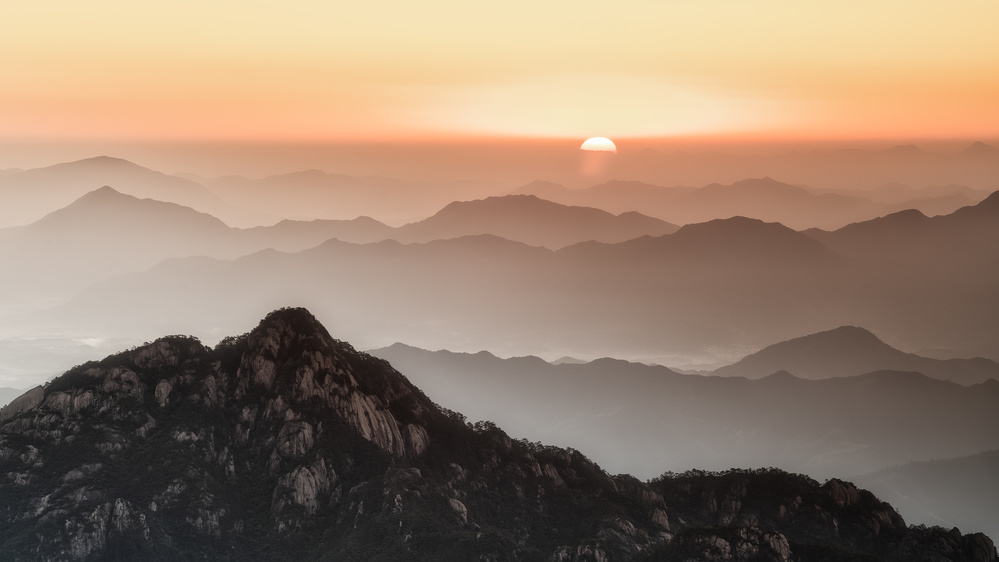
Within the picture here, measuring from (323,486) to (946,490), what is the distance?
129m

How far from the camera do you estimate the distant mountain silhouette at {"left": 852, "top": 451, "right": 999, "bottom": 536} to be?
173238mm

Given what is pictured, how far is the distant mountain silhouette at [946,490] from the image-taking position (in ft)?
568

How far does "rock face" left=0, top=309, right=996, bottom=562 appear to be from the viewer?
83.9 m

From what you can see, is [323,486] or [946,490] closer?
[323,486]

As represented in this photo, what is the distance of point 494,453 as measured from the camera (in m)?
103

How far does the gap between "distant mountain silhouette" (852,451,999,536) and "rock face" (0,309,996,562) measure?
79701 millimetres

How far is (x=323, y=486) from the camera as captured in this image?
91.8 m

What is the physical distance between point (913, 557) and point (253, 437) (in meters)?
60.3

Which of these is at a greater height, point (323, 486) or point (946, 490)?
point (946, 490)

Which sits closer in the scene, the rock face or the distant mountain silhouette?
the rock face

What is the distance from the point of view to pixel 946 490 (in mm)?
181000

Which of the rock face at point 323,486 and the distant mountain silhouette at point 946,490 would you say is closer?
the rock face at point 323,486

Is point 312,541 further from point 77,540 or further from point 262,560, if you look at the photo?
point 77,540

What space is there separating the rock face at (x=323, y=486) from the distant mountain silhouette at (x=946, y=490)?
79.7 meters
